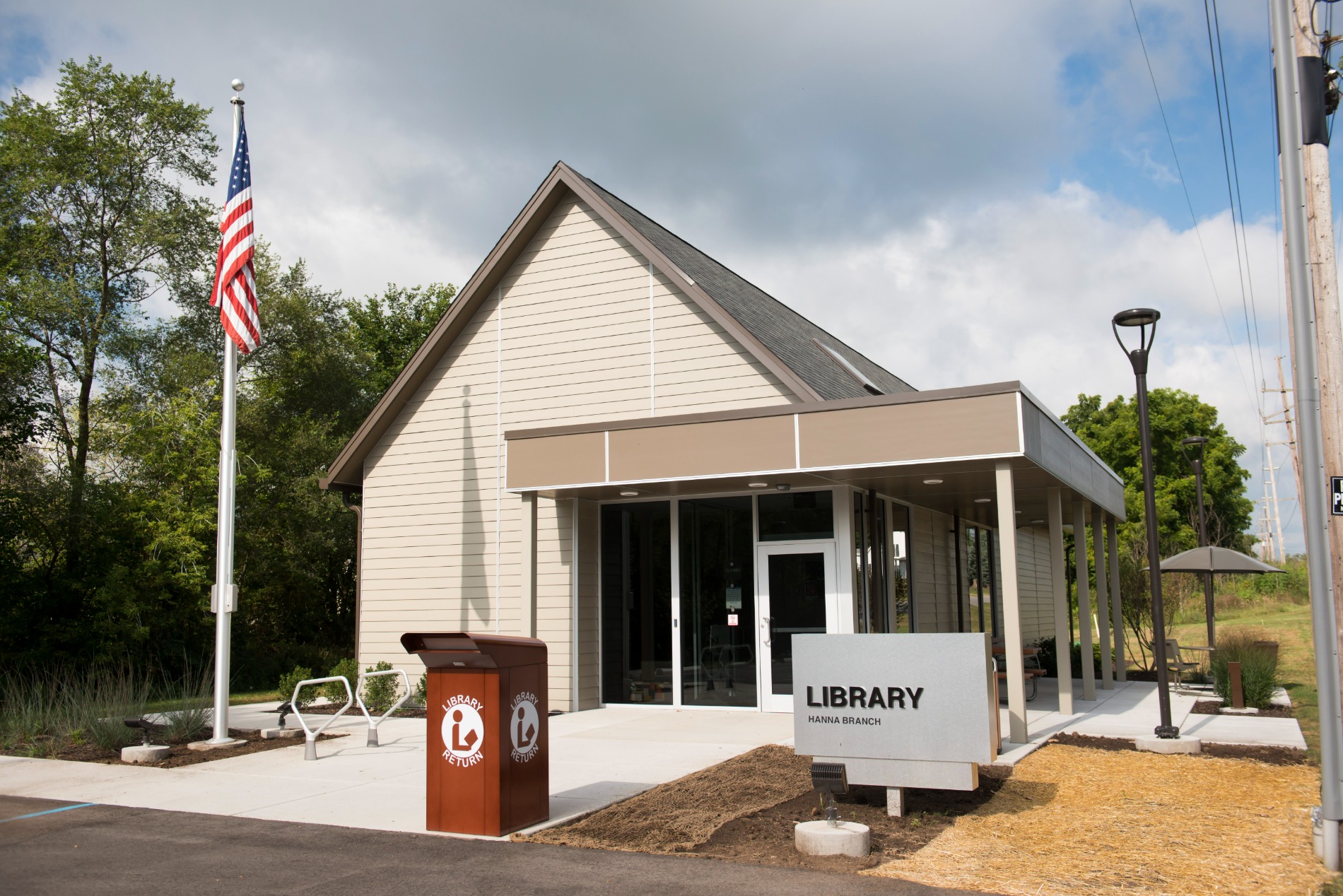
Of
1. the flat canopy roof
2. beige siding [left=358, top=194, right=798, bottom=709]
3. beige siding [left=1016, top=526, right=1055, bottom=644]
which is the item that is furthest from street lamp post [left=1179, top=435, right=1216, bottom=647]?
beige siding [left=358, top=194, right=798, bottom=709]

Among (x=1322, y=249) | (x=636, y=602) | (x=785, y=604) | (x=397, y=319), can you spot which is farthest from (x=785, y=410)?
(x=397, y=319)

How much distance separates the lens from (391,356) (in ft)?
122

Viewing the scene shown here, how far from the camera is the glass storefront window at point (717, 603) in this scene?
1356 cm

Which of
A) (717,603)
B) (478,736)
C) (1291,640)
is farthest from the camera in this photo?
(1291,640)

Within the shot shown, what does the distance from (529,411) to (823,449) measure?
18.9 feet

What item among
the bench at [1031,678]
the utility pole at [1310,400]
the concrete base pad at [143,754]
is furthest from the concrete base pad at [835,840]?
the bench at [1031,678]

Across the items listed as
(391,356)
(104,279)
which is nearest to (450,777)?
(104,279)

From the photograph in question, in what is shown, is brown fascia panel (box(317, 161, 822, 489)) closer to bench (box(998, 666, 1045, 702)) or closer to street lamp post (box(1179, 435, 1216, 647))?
bench (box(998, 666, 1045, 702))

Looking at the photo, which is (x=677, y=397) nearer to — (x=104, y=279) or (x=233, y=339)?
(x=233, y=339)

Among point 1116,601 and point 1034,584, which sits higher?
point 1034,584

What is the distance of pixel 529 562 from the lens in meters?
13.3

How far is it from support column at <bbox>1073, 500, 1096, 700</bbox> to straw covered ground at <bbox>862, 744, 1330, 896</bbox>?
534cm

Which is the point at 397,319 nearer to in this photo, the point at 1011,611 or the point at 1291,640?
the point at 1291,640

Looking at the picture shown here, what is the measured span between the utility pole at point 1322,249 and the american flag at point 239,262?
10.4 meters
